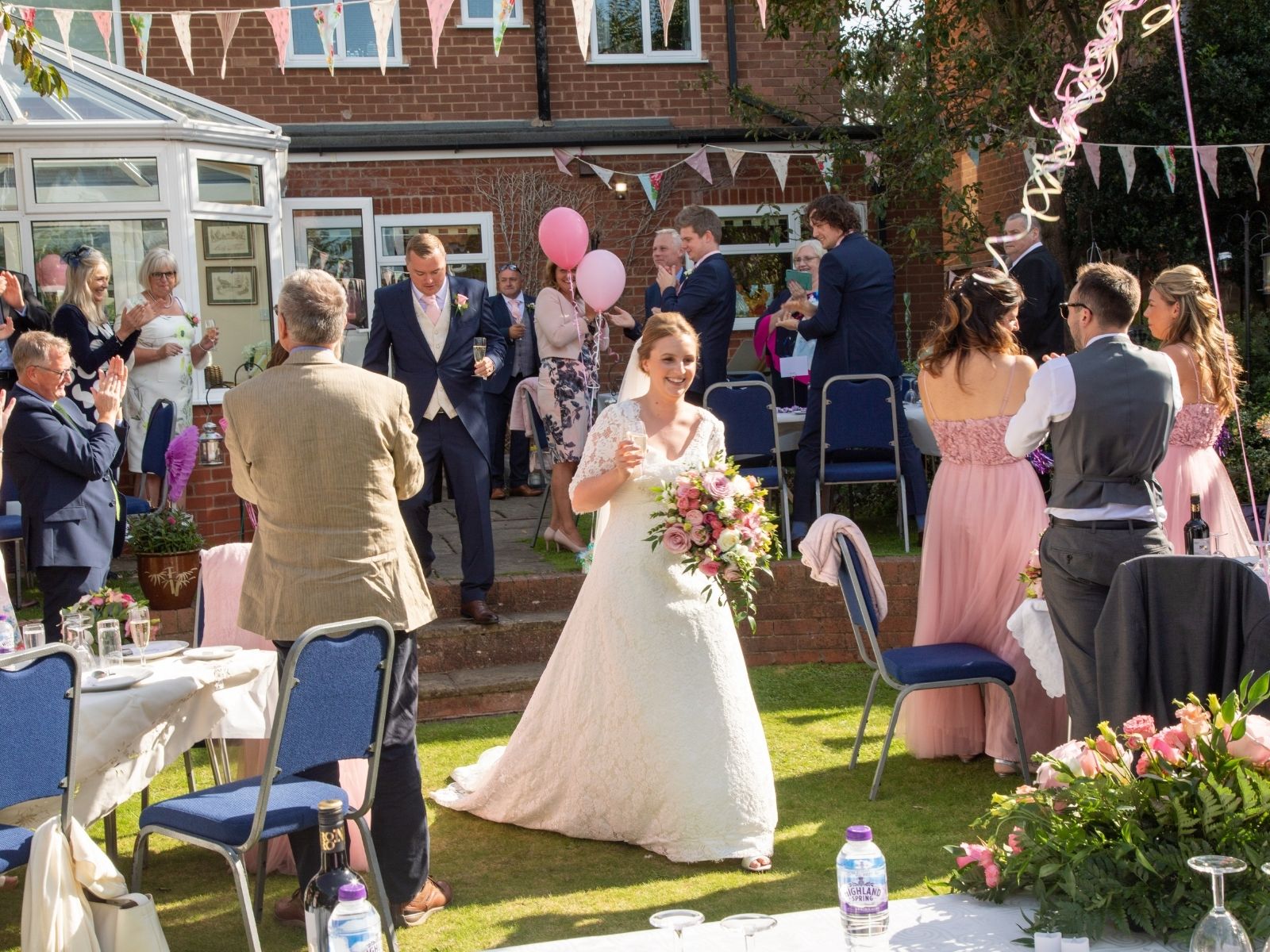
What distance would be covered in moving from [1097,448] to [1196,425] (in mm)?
2102

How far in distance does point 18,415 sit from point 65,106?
5.06 m

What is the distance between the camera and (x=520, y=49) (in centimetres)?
1466

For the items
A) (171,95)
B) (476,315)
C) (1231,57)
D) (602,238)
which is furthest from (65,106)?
(1231,57)

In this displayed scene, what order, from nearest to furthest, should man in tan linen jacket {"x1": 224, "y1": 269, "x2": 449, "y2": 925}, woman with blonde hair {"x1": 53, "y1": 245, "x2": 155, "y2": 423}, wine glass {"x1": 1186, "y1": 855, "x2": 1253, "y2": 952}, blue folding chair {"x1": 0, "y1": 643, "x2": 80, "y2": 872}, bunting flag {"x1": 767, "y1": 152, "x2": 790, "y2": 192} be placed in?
wine glass {"x1": 1186, "y1": 855, "x2": 1253, "y2": 952} → blue folding chair {"x1": 0, "y1": 643, "x2": 80, "y2": 872} → man in tan linen jacket {"x1": 224, "y1": 269, "x2": 449, "y2": 925} → woman with blonde hair {"x1": 53, "y1": 245, "x2": 155, "y2": 423} → bunting flag {"x1": 767, "y1": 152, "x2": 790, "y2": 192}

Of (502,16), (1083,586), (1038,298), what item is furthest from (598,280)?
(1083,586)

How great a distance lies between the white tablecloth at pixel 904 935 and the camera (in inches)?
100

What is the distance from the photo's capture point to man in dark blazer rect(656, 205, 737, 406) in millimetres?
7930

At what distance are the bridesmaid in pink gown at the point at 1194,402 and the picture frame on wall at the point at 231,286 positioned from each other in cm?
699

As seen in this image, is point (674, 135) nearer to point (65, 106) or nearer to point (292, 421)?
point (65, 106)

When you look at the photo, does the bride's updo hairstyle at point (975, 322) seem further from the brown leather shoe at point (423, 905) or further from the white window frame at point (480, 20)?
the white window frame at point (480, 20)

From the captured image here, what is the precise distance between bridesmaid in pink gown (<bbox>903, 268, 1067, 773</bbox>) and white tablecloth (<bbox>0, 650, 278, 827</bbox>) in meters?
2.81

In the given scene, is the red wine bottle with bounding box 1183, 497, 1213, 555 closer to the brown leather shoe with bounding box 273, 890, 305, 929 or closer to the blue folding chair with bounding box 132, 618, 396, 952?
the blue folding chair with bounding box 132, 618, 396, 952

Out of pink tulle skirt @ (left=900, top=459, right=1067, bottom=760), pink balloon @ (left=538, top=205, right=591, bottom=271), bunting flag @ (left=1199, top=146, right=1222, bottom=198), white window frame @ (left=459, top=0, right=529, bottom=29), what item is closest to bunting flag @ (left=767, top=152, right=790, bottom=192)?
white window frame @ (left=459, top=0, right=529, bottom=29)

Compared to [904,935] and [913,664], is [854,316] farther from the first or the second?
[904,935]
